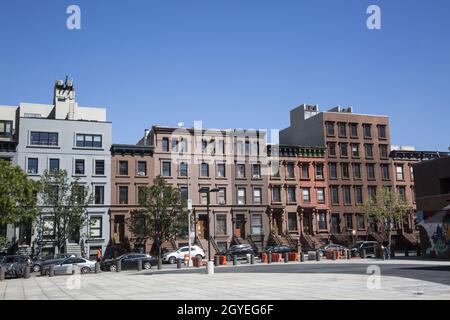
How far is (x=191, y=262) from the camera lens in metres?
44.7

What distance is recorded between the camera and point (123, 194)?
54.2m

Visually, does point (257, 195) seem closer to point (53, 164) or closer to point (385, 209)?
point (385, 209)

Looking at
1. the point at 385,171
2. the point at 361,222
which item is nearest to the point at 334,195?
the point at 361,222

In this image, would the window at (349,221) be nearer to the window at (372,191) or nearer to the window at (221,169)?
the window at (372,191)

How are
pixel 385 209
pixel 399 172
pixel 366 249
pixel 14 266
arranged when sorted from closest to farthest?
pixel 14 266
pixel 366 249
pixel 385 209
pixel 399 172

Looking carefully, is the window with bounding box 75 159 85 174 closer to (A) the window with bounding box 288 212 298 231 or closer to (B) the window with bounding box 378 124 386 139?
(A) the window with bounding box 288 212 298 231

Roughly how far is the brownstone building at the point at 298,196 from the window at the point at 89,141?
20.6m

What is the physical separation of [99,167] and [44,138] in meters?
6.56

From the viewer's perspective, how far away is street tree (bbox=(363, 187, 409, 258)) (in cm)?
5756

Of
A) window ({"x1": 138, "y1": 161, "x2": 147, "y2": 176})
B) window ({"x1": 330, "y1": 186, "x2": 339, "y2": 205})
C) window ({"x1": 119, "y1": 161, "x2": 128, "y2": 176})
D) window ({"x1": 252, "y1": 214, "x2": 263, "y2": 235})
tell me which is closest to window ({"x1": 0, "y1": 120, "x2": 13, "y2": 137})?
window ({"x1": 119, "y1": 161, "x2": 128, "y2": 176})

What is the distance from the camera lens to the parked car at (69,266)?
36.9m

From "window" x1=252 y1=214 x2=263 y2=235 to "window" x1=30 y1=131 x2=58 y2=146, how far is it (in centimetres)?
2420

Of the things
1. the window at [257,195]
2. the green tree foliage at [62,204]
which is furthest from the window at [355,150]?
the green tree foliage at [62,204]
